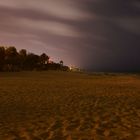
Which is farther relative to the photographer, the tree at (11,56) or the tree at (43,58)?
the tree at (43,58)

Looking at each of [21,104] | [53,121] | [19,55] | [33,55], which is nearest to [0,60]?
[19,55]

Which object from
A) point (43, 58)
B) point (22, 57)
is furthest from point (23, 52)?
point (43, 58)

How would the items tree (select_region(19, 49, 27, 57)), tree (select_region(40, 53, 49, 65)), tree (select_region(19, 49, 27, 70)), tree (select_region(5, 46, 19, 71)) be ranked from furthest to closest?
tree (select_region(40, 53, 49, 65)), tree (select_region(19, 49, 27, 57)), tree (select_region(19, 49, 27, 70)), tree (select_region(5, 46, 19, 71))

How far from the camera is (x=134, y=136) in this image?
429 inches

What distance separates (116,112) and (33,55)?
115350 mm

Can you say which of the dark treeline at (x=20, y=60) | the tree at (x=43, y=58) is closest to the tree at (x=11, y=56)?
the dark treeline at (x=20, y=60)

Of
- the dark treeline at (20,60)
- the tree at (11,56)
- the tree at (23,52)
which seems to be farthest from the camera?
the tree at (23,52)

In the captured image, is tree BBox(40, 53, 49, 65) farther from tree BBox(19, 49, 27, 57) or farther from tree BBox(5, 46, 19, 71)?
tree BBox(5, 46, 19, 71)

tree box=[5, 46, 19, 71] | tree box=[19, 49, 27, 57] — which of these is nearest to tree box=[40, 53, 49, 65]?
tree box=[19, 49, 27, 57]

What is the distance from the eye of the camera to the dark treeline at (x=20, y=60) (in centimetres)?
9112

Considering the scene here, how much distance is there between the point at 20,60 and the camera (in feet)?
381

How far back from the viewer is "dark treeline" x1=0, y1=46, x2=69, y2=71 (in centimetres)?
9112

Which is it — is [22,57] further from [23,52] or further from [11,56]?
[11,56]

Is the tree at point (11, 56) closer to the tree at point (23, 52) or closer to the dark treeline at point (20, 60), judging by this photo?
the dark treeline at point (20, 60)
